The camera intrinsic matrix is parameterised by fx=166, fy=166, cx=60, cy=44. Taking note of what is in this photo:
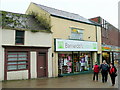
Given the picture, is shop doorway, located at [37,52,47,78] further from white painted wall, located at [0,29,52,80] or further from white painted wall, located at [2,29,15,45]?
white painted wall, located at [2,29,15,45]

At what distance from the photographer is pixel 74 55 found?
18453 mm

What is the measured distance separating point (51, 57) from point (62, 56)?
68.6 inches

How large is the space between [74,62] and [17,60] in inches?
279

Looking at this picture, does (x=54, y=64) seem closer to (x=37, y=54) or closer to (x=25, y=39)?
(x=37, y=54)

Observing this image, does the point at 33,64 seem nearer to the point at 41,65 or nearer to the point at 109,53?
the point at 41,65

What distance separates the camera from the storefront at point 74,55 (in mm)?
16766

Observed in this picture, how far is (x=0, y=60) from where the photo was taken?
12.5 meters

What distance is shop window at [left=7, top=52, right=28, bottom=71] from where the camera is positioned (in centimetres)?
1318

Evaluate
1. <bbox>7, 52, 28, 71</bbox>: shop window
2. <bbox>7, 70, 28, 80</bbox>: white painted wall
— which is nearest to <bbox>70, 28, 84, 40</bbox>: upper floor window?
<bbox>7, 52, 28, 71</bbox>: shop window

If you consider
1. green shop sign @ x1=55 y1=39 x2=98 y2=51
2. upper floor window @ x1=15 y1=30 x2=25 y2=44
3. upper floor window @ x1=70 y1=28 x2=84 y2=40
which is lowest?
green shop sign @ x1=55 y1=39 x2=98 y2=51

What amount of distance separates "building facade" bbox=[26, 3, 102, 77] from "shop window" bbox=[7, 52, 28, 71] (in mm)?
3082

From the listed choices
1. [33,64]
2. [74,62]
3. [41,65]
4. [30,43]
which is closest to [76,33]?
[74,62]

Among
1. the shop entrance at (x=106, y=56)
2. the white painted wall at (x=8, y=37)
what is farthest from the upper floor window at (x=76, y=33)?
the white painted wall at (x=8, y=37)

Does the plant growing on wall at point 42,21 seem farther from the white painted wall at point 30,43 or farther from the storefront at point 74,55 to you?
the storefront at point 74,55
